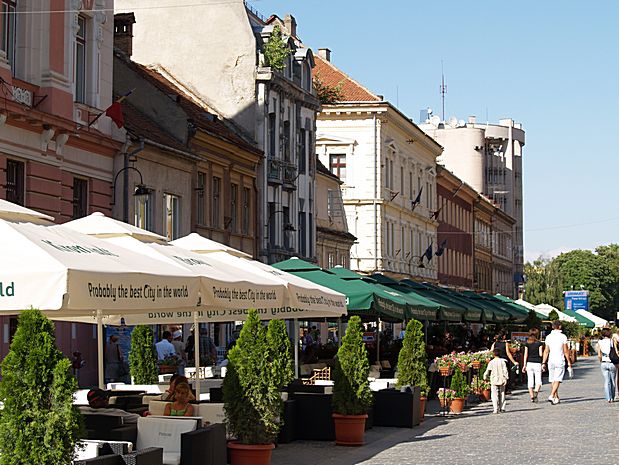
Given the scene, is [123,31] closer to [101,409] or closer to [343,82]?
[343,82]

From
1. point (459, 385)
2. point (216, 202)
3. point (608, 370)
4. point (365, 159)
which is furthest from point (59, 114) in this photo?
point (365, 159)

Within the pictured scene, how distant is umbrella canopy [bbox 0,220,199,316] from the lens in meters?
10.1

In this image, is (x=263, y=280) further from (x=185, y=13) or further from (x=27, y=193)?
(x=185, y=13)

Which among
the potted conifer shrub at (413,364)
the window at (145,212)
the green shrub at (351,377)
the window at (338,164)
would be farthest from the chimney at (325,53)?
the green shrub at (351,377)

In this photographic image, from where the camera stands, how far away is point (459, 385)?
83.3 feet

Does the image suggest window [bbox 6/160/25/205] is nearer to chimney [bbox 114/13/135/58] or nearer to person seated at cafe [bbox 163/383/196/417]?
person seated at cafe [bbox 163/383/196/417]

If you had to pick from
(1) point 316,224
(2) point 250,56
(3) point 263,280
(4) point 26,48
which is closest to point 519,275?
(1) point 316,224

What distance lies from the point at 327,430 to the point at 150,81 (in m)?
22.0

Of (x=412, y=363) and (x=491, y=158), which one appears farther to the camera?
(x=491, y=158)

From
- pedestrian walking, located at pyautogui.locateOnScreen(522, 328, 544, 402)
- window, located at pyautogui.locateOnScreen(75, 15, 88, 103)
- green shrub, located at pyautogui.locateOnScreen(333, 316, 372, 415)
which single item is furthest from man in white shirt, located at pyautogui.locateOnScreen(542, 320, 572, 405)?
window, located at pyautogui.locateOnScreen(75, 15, 88, 103)

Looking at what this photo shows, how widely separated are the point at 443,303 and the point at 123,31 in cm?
1590

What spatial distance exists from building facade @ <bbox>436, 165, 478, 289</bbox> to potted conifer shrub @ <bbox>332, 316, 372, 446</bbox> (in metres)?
58.5

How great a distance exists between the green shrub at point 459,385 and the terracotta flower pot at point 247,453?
11.6 metres

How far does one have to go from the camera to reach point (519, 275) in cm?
11994
